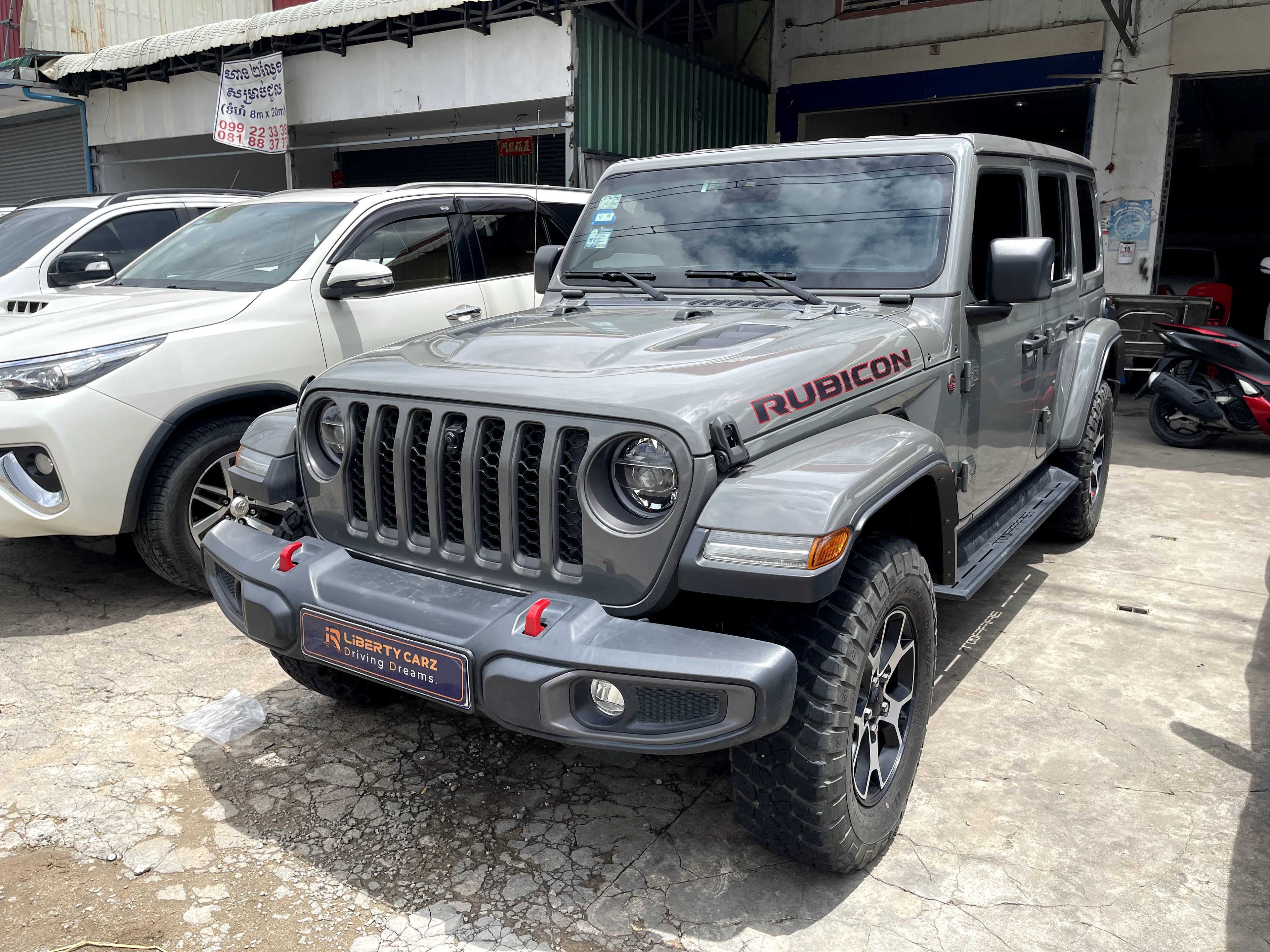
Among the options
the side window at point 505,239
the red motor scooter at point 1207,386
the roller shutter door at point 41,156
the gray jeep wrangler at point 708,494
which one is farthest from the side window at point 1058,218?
the roller shutter door at point 41,156

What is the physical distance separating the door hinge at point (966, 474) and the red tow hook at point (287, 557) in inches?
83.6

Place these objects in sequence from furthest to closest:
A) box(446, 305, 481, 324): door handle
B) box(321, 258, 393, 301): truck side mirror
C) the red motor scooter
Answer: the red motor scooter
box(321, 258, 393, 301): truck side mirror
box(446, 305, 481, 324): door handle

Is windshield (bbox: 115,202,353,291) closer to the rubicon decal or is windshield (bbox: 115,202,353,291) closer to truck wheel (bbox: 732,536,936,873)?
the rubicon decal

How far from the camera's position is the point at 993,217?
12.2 ft

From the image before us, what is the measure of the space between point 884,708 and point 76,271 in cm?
596

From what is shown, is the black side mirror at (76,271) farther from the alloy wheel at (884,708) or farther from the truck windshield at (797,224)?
the alloy wheel at (884,708)

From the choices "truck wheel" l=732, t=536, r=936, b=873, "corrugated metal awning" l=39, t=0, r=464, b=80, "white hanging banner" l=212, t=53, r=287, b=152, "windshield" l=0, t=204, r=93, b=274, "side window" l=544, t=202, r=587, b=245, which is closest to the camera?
"truck wheel" l=732, t=536, r=936, b=873

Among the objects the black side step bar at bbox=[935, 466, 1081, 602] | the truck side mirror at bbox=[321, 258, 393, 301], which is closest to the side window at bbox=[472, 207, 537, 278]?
the truck side mirror at bbox=[321, 258, 393, 301]

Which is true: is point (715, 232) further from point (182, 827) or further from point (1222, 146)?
point (1222, 146)

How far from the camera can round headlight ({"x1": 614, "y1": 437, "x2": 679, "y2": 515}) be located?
2346 mm

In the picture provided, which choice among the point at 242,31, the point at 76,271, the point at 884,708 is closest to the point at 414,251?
the point at 76,271

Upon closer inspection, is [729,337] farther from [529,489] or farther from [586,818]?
[586,818]

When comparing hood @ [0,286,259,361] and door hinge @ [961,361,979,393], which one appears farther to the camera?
hood @ [0,286,259,361]

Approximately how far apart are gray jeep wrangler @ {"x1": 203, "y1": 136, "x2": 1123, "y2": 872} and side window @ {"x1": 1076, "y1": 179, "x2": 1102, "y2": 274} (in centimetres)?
145
